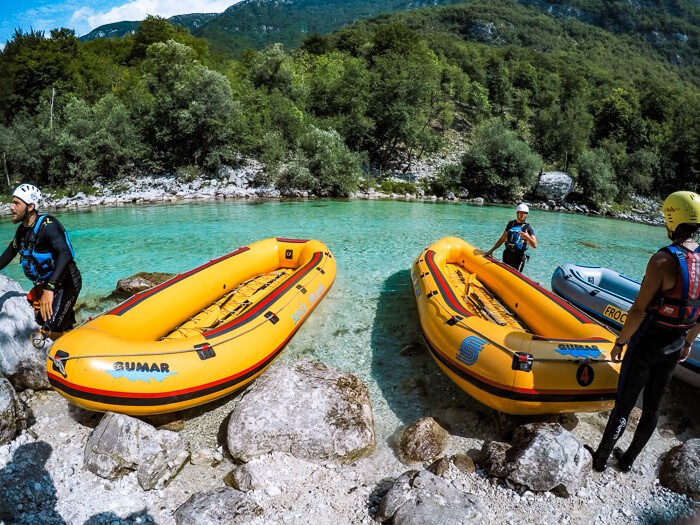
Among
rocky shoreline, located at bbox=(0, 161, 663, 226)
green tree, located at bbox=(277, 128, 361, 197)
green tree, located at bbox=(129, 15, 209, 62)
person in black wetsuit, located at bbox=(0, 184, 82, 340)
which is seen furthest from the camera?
green tree, located at bbox=(129, 15, 209, 62)

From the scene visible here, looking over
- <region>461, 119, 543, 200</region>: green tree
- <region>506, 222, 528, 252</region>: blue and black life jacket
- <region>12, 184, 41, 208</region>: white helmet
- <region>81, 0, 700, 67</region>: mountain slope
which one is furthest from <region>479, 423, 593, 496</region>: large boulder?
<region>81, 0, 700, 67</region>: mountain slope

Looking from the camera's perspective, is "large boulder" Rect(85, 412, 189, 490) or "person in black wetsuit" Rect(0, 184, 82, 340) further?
"person in black wetsuit" Rect(0, 184, 82, 340)

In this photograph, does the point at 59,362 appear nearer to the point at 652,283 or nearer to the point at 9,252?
the point at 9,252

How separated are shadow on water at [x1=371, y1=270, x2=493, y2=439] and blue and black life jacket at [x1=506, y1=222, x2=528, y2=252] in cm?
183

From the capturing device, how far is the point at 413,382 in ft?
14.0

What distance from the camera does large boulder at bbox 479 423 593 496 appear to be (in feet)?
9.26

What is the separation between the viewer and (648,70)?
2699 inches

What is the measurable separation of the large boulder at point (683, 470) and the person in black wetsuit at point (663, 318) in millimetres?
355

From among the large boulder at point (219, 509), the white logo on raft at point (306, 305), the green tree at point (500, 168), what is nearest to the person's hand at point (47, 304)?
the large boulder at point (219, 509)

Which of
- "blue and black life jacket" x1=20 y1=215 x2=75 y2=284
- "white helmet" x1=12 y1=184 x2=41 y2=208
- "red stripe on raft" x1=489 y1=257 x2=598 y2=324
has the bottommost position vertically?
"red stripe on raft" x1=489 y1=257 x2=598 y2=324

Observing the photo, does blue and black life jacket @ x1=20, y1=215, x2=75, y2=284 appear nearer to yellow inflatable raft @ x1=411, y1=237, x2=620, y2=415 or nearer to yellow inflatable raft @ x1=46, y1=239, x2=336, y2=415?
yellow inflatable raft @ x1=46, y1=239, x2=336, y2=415

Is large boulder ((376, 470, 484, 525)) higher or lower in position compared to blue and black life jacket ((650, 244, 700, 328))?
lower

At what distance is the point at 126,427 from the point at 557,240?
40.9ft

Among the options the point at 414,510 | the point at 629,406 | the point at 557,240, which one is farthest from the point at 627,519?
the point at 557,240
